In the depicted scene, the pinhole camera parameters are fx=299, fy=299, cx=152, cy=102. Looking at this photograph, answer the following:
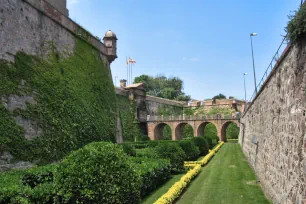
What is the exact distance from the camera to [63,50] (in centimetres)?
1795

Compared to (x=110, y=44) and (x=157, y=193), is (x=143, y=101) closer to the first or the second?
(x=110, y=44)

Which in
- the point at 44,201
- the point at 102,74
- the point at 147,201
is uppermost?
the point at 102,74

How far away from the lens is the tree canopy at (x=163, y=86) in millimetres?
73812

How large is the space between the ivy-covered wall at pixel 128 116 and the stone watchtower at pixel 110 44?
359 inches

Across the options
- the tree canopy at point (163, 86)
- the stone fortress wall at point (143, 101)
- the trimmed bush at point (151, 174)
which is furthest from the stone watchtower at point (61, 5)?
the tree canopy at point (163, 86)

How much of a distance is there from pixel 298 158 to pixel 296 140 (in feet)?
1.13

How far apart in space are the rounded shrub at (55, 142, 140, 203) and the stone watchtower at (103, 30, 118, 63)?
19667 mm

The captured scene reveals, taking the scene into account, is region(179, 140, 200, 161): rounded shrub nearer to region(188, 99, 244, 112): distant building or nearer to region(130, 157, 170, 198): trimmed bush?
region(130, 157, 170, 198): trimmed bush

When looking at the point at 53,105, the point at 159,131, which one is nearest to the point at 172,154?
the point at 53,105

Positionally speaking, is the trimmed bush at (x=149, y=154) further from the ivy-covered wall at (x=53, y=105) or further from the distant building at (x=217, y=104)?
the distant building at (x=217, y=104)

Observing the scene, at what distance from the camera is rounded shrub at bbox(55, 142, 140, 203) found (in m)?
5.89

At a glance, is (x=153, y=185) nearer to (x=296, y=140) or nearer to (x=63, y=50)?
(x=296, y=140)

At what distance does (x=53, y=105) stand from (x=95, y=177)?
961cm

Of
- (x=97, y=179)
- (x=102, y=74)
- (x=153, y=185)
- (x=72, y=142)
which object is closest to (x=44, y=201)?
(x=97, y=179)
